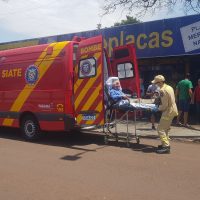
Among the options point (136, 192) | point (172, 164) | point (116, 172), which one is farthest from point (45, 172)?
point (172, 164)

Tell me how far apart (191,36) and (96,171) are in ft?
28.2

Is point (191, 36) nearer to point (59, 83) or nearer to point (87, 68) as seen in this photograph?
→ point (87, 68)

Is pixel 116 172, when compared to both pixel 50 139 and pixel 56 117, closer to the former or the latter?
pixel 56 117

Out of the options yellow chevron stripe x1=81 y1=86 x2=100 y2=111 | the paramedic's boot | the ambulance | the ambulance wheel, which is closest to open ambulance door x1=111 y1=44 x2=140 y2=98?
the ambulance

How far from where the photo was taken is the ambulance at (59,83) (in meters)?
9.98

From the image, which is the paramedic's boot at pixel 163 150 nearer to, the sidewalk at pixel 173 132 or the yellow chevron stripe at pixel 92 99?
the yellow chevron stripe at pixel 92 99

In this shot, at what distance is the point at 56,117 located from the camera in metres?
10.3

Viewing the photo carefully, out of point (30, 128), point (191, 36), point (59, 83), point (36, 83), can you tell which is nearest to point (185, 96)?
point (191, 36)

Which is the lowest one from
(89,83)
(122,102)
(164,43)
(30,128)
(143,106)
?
(30,128)

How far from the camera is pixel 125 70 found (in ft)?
37.7

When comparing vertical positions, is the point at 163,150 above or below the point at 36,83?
below

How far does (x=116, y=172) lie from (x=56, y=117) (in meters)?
3.34

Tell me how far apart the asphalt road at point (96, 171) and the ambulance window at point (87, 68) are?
1764mm

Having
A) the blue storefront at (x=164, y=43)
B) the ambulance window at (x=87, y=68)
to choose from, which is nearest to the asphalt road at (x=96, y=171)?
the ambulance window at (x=87, y=68)
